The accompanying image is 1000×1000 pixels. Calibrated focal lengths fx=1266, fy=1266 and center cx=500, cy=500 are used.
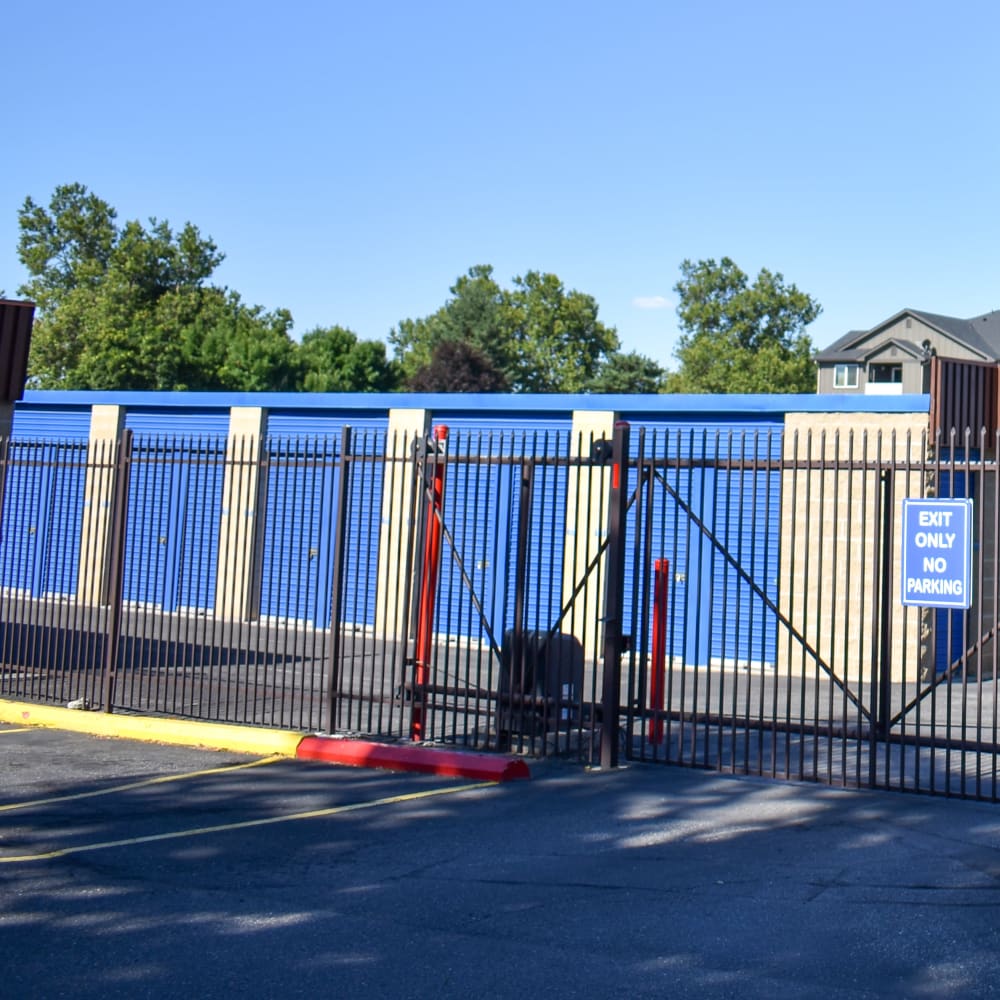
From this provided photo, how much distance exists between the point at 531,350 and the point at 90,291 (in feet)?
101

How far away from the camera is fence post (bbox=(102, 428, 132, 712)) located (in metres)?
11.8

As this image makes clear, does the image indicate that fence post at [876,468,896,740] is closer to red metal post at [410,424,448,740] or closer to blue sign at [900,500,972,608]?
blue sign at [900,500,972,608]

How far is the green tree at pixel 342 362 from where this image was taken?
204ft

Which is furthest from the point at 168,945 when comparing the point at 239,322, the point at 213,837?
the point at 239,322

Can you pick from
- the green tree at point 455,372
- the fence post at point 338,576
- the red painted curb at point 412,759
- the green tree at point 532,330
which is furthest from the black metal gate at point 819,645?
the green tree at point 532,330

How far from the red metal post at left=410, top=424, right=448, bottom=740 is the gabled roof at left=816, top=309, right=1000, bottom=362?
65.6 m

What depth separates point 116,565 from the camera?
38.9 feet

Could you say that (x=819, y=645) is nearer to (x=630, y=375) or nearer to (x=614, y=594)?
(x=614, y=594)

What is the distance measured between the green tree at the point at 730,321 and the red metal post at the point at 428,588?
7930 centimetres

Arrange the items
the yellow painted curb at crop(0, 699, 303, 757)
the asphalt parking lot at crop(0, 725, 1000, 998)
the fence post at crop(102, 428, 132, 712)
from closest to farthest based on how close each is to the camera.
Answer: the asphalt parking lot at crop(0, 725, 1000, 998) < the yellow painted curb at crop(0, 699, 303, 757) < the fence post at crop(102, 428, 132, 712)

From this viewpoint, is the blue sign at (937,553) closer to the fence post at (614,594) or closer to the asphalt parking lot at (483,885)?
the asphalt parking lot at (483,885)

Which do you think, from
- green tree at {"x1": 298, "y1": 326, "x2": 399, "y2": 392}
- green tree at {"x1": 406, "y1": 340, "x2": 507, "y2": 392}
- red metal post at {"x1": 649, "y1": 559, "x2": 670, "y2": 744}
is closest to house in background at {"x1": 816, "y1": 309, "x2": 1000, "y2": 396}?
green tree at {"x1": 406, "y1": 340, "x2": 507, "y2": 392}

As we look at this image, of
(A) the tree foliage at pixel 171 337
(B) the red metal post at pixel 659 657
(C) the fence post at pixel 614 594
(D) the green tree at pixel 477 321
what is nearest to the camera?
(C) the fence post at pixel 614 594

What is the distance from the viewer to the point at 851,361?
75.9 meters
